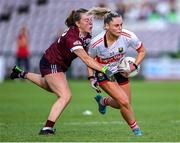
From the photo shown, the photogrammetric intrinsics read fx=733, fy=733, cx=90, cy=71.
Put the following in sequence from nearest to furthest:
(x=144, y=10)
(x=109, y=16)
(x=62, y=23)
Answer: (x=109, y=16) < (x=144, y=10) < (x=62, y=23)

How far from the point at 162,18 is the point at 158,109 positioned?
18352 millimetres

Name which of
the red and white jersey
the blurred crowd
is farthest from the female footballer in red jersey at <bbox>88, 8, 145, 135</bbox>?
the blurred crowd

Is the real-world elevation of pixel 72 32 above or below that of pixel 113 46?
above

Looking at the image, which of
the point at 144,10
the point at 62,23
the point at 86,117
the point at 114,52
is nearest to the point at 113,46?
the point at 114,52

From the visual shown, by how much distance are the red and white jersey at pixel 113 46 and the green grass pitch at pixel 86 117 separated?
50.5 inches

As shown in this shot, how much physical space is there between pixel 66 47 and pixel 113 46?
31.1 inches

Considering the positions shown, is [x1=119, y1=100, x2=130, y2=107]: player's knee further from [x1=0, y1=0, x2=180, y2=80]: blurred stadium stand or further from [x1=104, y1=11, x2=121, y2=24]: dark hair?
[x1=0, y1=0, x2=180, y2=80]: blurred stadium stand

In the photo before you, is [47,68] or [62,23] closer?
[47,68]

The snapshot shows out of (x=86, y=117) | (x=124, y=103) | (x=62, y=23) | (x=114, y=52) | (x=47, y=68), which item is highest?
(x=62, y=23)

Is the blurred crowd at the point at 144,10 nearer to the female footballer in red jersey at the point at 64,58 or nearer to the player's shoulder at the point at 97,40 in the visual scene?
the female footballer in red jersey at the point at 64,58

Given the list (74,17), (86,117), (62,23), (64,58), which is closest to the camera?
(74,17)

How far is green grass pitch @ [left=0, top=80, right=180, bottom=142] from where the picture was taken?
11539mm

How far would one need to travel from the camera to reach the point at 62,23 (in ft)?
122

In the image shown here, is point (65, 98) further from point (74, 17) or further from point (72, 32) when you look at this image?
point (74, 17)
